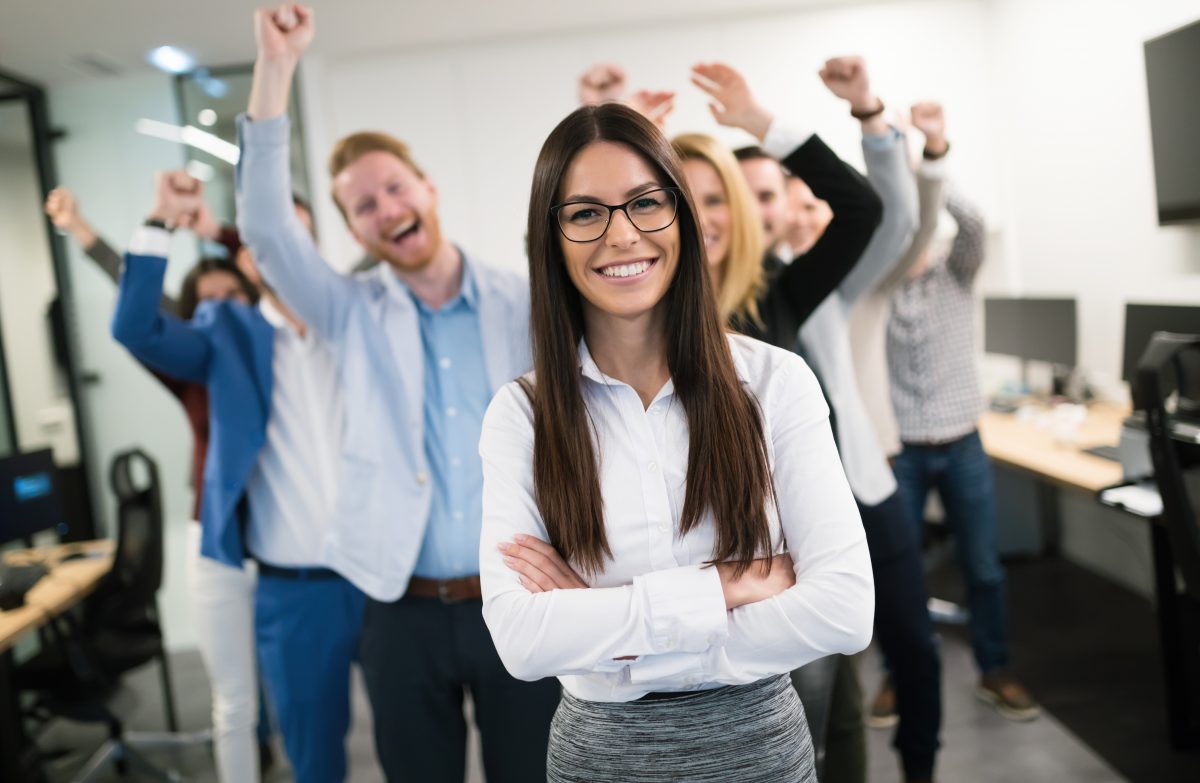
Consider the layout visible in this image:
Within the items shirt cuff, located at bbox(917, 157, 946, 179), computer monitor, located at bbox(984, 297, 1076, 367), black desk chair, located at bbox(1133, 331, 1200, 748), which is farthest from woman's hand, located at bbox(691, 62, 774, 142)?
computer monitor, located at bbox(984, 297, 1076, 367)

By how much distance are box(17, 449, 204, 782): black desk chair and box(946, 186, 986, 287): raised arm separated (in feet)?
9.07

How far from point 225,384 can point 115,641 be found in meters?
1.37

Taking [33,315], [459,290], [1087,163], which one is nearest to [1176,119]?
[1087,163]

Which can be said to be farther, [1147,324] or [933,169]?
[1147,324]

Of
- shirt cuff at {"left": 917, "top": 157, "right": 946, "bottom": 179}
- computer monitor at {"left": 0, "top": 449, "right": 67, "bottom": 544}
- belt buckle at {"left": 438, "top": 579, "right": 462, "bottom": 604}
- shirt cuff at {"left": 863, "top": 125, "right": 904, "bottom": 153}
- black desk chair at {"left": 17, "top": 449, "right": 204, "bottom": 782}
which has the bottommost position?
black desk chair at {"left": 17, "top": 449, "right": 204, "bottom": 782}

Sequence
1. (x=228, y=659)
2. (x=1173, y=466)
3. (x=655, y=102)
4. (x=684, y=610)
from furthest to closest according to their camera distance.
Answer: (x=228, y=659)
(x=1173, y=466)
(x=655, y=102)
(x=684, y=610)

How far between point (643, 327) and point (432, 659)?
0.85 metres

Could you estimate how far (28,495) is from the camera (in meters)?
3.06

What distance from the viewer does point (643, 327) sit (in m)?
1.17

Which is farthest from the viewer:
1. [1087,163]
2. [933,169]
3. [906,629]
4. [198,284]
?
[1087,163]

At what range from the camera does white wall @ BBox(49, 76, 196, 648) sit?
4.37 metres

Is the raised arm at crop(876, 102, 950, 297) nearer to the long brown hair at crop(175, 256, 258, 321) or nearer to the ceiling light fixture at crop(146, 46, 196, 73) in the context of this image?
the long brown hair at crop(175, 256, 258, 321)

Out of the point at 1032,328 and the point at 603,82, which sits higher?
the point at 603,82

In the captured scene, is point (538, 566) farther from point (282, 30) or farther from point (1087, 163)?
point (1087, 163)
